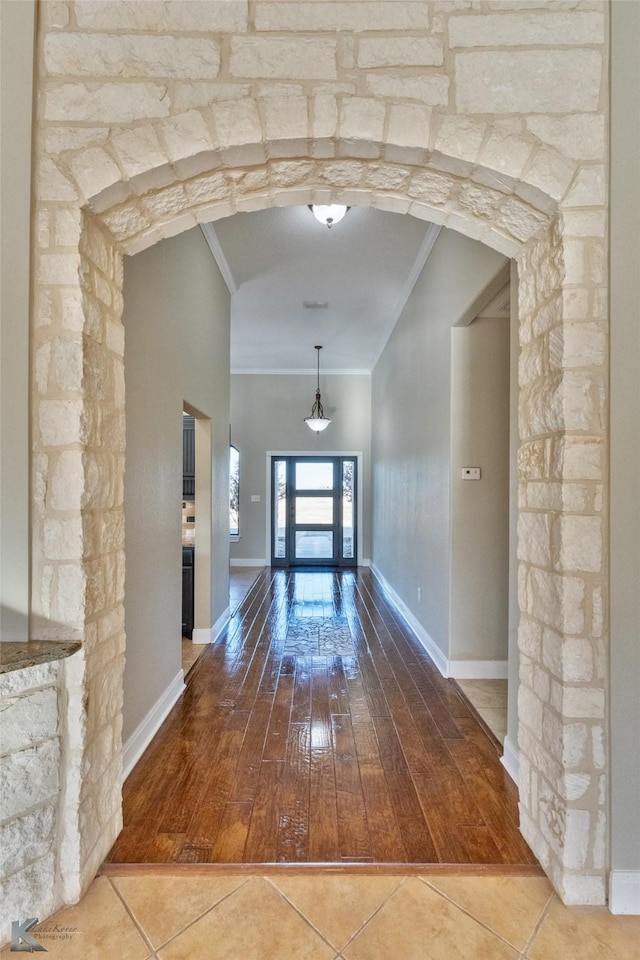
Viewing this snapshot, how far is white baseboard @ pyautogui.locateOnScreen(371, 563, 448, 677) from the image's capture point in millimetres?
3588

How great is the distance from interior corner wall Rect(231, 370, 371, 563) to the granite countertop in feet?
22.2

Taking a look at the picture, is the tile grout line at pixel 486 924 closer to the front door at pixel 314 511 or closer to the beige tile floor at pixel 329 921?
the beige tile floor at pixel 329 921

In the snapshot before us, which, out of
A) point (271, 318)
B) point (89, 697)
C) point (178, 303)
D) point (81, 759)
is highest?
point (271, 318)

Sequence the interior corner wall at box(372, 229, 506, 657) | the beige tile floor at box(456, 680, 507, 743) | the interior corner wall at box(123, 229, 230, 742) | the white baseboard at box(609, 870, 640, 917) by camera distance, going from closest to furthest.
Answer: the white baseboard at box(609, 870, 640, 917) → the interior corner wall at box(123, 229, 230, 742) → the beige tile floor at box(456, 680, 507, 743) → the interior corner wall at box(372, 229, 506, 657)

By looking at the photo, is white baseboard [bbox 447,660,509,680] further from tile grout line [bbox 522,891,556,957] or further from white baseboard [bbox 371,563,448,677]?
tile grout line [bbox 522,891,556,957]

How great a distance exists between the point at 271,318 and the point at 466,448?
3.31 metres

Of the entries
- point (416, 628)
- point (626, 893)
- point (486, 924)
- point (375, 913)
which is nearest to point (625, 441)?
point (626, 893)

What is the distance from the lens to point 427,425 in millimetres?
Result: 4180

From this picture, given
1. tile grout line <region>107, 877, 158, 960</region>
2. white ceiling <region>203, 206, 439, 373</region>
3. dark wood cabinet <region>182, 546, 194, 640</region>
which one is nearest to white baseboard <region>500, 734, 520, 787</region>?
tile grout line <region>107, 877, 158, 960</region>

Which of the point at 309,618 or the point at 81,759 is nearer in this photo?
the point at 81,759

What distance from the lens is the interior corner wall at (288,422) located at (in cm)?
834

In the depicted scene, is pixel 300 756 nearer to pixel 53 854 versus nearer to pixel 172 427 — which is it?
pixel 53 854

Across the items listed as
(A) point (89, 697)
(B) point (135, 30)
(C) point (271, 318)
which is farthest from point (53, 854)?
(C) point (271, 318)

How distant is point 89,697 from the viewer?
1.64m
